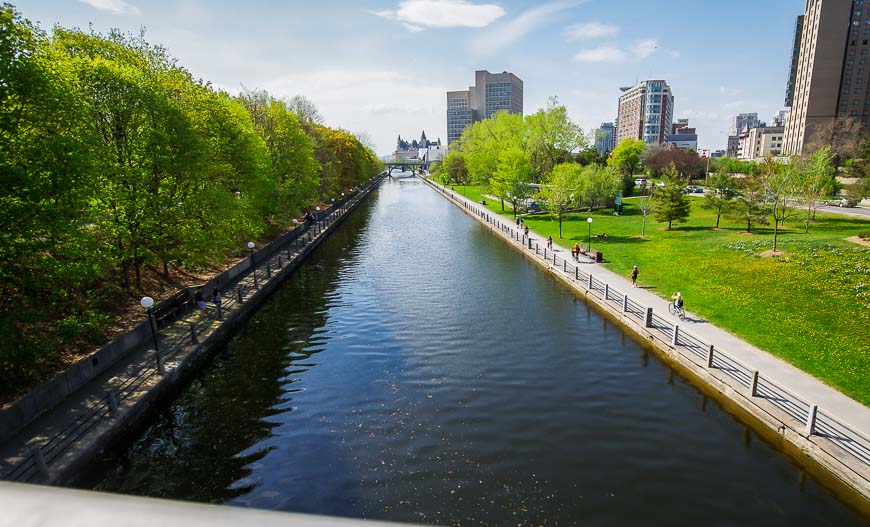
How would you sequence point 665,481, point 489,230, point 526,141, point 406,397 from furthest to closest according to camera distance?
point 526,141
point 489,230
point 406,397
point 665,481

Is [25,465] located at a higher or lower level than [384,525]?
lower

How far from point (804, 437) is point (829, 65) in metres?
136

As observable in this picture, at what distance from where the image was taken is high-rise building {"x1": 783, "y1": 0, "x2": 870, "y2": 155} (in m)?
111

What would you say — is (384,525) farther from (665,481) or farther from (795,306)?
(795,306)

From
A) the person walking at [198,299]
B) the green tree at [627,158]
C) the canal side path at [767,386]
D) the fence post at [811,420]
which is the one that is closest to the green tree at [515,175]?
the canal side path at [767,386]

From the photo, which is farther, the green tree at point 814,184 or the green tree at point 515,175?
the green tree at point 515,175

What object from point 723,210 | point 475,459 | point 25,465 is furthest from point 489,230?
point 25,465

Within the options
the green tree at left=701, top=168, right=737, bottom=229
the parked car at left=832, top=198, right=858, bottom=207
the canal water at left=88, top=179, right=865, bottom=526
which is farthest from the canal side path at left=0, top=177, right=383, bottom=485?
the parked car at left=832, top=198, right=858, bottom=207

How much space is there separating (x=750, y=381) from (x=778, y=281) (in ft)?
43.3

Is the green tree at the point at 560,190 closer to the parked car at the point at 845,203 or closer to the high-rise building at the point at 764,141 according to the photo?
the parked car at the point at 845,203

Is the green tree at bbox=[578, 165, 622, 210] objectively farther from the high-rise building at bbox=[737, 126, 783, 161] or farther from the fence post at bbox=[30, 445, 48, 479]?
the high-rise building at bbox=[737, 126, 783, 161]

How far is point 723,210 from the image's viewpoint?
147 ft

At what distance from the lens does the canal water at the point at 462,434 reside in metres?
12.0

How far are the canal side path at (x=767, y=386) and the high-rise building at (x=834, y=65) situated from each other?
377 ft
